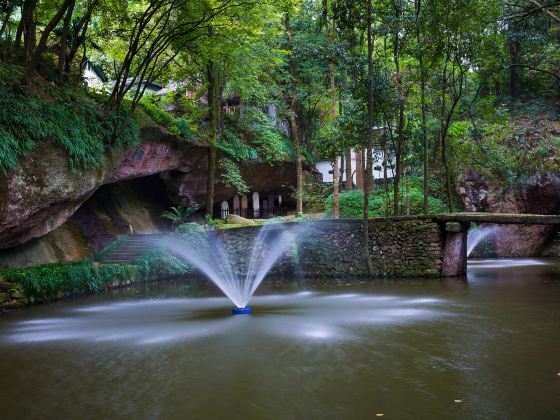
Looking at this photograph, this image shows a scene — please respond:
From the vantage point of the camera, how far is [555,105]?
22484 millimetres

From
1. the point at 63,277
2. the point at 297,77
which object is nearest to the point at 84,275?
the point at 63,277

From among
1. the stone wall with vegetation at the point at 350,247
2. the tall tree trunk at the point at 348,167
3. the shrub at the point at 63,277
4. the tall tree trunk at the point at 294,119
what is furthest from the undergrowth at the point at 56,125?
the tall tree trunk at the point at 348,167

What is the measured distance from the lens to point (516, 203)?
2058cm

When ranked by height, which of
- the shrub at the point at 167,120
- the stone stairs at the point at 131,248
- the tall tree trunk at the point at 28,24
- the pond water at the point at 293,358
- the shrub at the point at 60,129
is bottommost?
the pond water at the point at 293,358

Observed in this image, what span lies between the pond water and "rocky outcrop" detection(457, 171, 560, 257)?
9682 millimetres

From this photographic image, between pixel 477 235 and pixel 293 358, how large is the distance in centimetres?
1751

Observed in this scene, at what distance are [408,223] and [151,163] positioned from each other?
10503 millimetres

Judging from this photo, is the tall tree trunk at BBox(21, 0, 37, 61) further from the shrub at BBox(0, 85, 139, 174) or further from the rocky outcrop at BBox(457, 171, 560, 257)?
the rocky outcrop at BBox(457, 171, 560, 257)

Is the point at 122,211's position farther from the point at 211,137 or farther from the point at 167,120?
the point at 211,137

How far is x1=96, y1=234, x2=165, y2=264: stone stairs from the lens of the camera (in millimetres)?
16712

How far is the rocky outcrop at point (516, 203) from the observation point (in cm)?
1998

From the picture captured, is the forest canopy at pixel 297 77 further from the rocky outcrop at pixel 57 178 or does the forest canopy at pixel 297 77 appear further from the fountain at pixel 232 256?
the fountain at pixel 232 256

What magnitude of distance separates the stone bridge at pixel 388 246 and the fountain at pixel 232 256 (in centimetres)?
30

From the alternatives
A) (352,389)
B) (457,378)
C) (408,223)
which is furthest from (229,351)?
(408,223)
